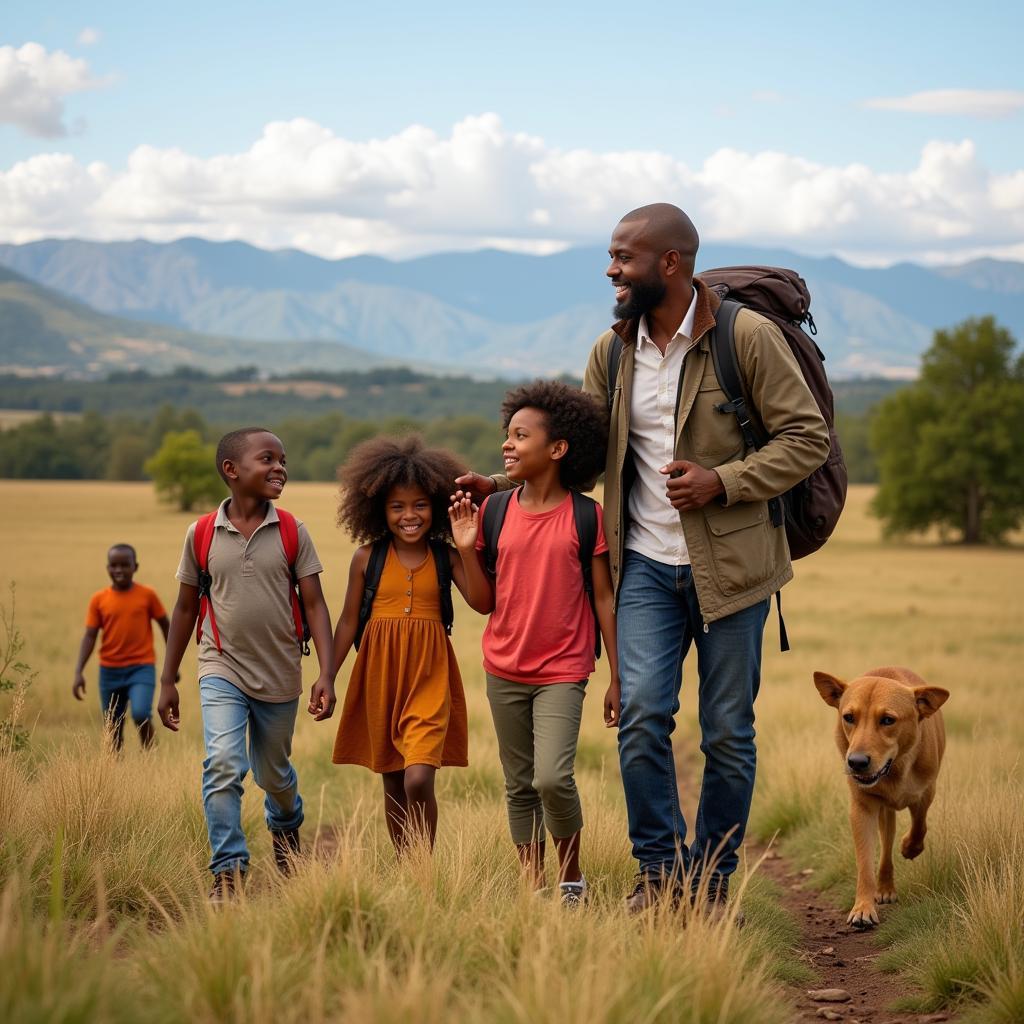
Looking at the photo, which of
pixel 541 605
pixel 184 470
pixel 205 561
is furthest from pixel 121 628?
pixel 184 470

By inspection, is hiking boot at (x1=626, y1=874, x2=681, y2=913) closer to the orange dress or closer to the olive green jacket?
the orange dress

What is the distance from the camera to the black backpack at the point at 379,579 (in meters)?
5.82

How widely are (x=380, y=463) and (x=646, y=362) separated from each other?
55.5 inches

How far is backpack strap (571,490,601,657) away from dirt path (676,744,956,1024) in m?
1.34

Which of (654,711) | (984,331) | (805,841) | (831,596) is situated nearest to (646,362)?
(654,711)

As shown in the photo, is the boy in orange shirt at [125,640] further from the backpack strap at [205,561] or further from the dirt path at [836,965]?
the dirt path at [836,965]

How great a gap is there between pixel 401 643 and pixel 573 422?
1.28 metres

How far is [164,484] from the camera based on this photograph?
8219cm

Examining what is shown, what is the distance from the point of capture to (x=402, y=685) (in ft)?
18.9

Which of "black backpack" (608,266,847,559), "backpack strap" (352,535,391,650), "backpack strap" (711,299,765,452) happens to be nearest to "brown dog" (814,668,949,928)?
Answer: "black backpack" (608,266,847,559)

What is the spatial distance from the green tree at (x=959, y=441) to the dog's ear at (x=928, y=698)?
54502 millimetres

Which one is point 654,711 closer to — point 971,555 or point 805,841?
point 805,841

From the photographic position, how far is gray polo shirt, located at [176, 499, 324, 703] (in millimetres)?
5590

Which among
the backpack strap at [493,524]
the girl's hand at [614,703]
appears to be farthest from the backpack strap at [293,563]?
the girl's hand at [614,703]
